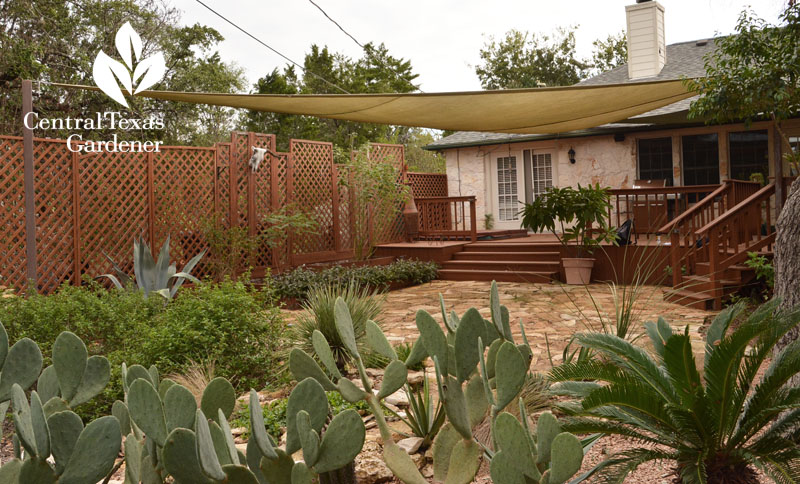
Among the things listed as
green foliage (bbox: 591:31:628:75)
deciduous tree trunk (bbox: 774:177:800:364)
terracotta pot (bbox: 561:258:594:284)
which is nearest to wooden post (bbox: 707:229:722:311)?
terracotta pot (bbox: 561:258:594:284)

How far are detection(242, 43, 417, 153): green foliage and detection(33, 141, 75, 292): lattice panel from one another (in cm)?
1322

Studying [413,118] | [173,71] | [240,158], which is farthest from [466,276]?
[173,71]

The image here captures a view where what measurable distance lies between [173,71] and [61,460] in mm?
17228

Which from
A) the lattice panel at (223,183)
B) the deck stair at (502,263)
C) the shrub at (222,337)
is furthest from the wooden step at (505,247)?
the shrub at (222,337)

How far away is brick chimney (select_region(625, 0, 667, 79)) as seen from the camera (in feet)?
38.1

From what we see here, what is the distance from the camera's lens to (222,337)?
12.7 ft

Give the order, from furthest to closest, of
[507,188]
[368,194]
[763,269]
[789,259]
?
[507,188], [368,194], [763,269], [789,259]

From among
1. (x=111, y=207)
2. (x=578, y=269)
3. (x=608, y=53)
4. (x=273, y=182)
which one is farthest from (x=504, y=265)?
(x=608, y=53)

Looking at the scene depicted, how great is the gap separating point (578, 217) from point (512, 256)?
1.62 m

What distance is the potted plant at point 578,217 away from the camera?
838 cm

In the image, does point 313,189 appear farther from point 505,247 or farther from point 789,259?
point 789,259

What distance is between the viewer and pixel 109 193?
7617 mm

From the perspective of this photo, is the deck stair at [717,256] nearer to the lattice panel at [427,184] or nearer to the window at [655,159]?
the window at [655,159]

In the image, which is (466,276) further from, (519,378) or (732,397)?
(519,378)
